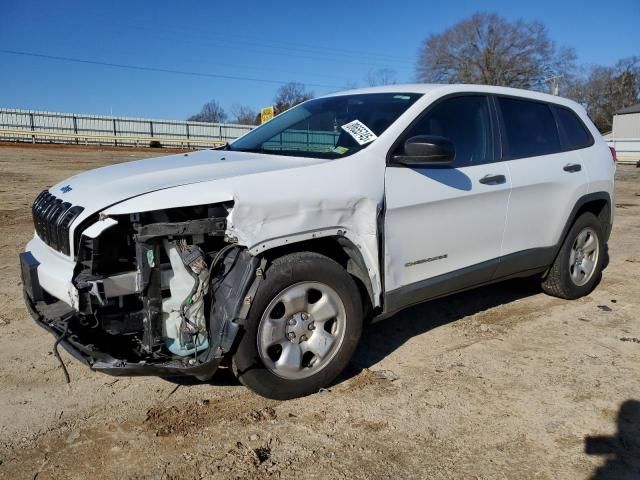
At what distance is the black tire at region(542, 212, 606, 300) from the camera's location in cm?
499

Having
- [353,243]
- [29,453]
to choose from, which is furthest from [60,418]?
[353,243]

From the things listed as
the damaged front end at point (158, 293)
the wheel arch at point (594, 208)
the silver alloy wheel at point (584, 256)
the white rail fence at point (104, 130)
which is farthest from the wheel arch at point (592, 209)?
the white rail fence at point (104, 130)

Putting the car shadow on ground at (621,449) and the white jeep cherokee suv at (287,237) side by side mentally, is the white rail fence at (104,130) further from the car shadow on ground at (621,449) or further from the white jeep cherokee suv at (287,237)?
the car shadow on ground at (621,449)

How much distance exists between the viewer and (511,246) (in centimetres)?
437

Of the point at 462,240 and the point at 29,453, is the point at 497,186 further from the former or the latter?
the point at 29,453

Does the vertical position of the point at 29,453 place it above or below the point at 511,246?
below

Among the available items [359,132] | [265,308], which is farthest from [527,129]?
[265,308]

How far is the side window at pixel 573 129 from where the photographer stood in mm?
4965

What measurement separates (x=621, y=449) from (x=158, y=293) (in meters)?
2.59

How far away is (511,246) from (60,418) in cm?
340

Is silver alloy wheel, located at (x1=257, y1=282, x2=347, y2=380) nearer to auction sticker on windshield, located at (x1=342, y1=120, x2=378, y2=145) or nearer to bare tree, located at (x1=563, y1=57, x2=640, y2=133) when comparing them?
auction sticker on windshield, located at (x1=342, y1=120, x2=378, y2=145)

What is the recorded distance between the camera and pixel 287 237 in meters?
3.06

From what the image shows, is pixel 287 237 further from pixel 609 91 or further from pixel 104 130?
pixel 609 91

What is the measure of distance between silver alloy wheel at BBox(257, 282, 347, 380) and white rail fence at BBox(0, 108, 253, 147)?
3476 centimetres
